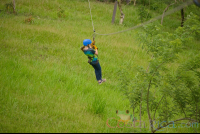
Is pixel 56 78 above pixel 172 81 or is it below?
above

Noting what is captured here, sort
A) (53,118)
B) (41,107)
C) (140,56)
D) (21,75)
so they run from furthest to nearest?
(140,56) → (21,75) → (41,107) → (53,118)

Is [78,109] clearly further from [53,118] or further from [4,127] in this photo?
[4,127]

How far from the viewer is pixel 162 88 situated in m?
4.83

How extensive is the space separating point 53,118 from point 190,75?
356 centimetres

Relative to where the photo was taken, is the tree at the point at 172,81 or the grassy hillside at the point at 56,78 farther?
the grassy hillside at the point at 56,78

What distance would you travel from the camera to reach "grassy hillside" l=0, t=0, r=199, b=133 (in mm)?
5449

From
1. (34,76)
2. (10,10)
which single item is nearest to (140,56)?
(34,76)

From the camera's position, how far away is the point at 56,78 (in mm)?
7789

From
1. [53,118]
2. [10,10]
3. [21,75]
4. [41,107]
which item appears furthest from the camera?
[10,10]

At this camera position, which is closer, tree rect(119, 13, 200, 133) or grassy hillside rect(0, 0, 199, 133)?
tree rect(119, 13, 200, 133)

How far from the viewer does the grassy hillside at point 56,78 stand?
5449mm

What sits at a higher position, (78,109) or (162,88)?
(162,88)

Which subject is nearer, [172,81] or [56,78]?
[172,81]

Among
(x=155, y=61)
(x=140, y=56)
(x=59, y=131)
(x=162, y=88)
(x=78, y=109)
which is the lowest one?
(x=59, y=131)
